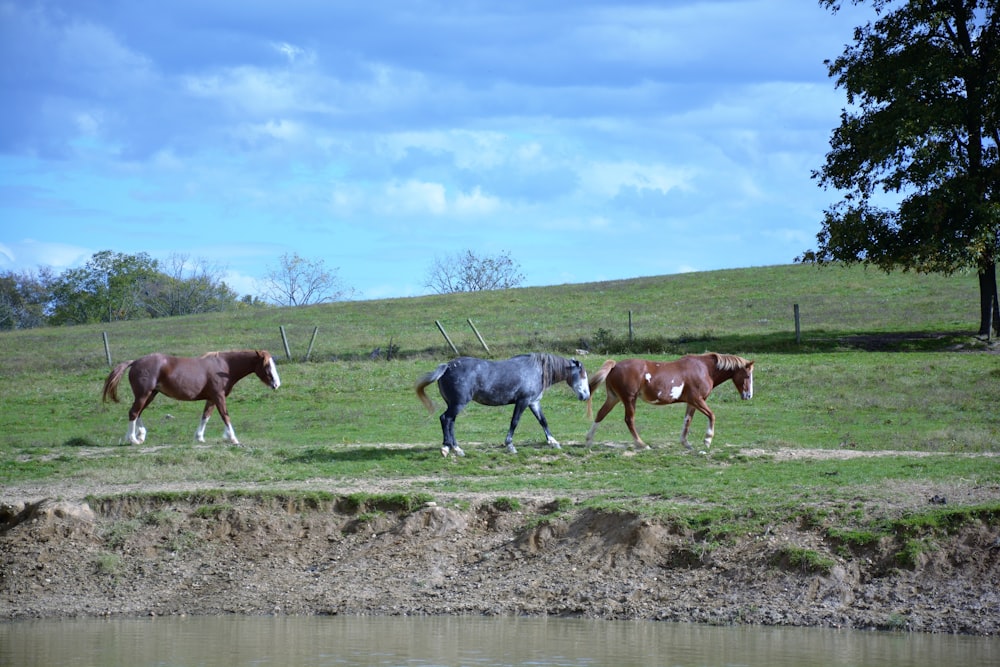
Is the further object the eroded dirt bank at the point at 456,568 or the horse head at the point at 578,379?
the horse head at the point at 578,379

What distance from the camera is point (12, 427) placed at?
26.7 metres

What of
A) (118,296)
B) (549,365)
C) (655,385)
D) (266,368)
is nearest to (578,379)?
(549,365)

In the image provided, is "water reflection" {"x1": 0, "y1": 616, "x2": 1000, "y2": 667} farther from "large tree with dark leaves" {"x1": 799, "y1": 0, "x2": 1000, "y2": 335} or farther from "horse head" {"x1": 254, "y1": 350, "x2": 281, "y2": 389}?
"large tree with dark leaves" {"x1": 799, "y1": 0, "x2": 1000, "y2": 335}

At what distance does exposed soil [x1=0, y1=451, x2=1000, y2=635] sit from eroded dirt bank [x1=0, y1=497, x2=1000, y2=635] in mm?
19

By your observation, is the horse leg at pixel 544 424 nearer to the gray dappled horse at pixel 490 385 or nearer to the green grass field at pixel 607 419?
the gray dappled horse at pixel 490 385

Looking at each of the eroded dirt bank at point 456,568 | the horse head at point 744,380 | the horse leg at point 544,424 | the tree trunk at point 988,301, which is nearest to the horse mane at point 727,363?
the horse head at point 744,380

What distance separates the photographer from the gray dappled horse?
1955cm

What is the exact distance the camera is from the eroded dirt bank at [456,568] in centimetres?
1265

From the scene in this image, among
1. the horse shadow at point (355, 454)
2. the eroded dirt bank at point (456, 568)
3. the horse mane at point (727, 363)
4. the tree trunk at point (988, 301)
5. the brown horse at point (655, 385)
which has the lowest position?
the eroded dirt bank at point (456, 568)

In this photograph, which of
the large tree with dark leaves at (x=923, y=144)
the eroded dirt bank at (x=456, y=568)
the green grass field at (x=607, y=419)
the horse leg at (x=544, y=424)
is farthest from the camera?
the large tree with dark leaves at (x=923, y=144)

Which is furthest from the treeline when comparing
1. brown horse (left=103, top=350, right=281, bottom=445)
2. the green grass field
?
brown horse (left=103, top=350, right=281, bottom=445)

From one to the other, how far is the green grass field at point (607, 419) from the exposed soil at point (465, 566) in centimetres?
81

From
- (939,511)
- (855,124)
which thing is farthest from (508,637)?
(855,124)

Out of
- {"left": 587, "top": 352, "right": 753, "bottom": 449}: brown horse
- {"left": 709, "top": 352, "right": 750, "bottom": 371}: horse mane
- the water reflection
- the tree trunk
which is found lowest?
the water reflection
